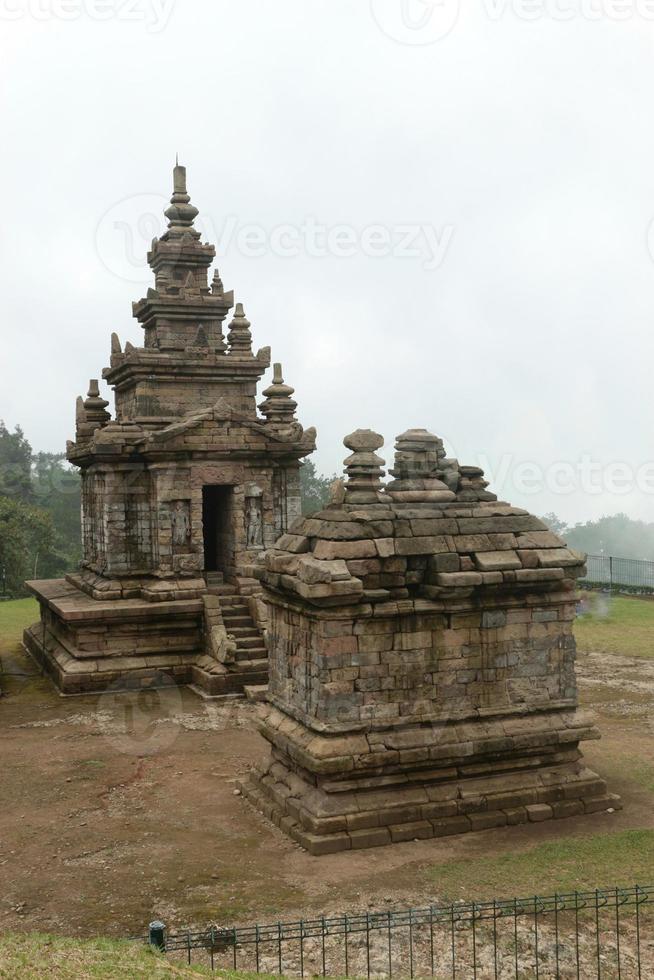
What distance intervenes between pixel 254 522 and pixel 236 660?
3.63 m

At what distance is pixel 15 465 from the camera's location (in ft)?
204

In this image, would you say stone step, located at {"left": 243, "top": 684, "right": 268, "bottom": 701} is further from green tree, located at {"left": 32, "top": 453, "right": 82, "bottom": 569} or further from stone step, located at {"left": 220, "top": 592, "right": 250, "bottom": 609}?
green tree, located at {"left": 32, "top": 453, "right": 82, "bottom": 569}

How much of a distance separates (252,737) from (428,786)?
4.98 meters

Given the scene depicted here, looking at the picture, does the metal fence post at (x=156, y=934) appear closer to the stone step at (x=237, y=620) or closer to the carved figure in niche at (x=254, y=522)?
the stone step at (x=237, y=620)

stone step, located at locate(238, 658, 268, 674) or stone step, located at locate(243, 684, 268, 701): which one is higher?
stone step, located at locate(238, 658, 268, 674)

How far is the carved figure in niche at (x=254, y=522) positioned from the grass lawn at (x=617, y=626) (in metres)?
8.20

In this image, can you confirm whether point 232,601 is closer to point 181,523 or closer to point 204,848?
point 181,523

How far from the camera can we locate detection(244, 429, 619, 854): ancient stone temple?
11.3 meters

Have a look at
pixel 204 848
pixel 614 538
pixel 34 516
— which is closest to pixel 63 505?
pixel 34 516

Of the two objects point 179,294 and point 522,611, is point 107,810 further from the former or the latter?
point 179,294

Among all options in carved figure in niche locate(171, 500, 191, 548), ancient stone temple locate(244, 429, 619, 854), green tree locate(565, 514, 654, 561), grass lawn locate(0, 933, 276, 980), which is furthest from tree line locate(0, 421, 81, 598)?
green tree locate(565, 514, 654, 561)

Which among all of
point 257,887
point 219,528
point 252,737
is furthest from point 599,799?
point 219,528

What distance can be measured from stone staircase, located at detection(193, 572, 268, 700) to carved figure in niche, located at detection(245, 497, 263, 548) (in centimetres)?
114

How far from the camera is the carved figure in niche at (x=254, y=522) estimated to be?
70.6ft
